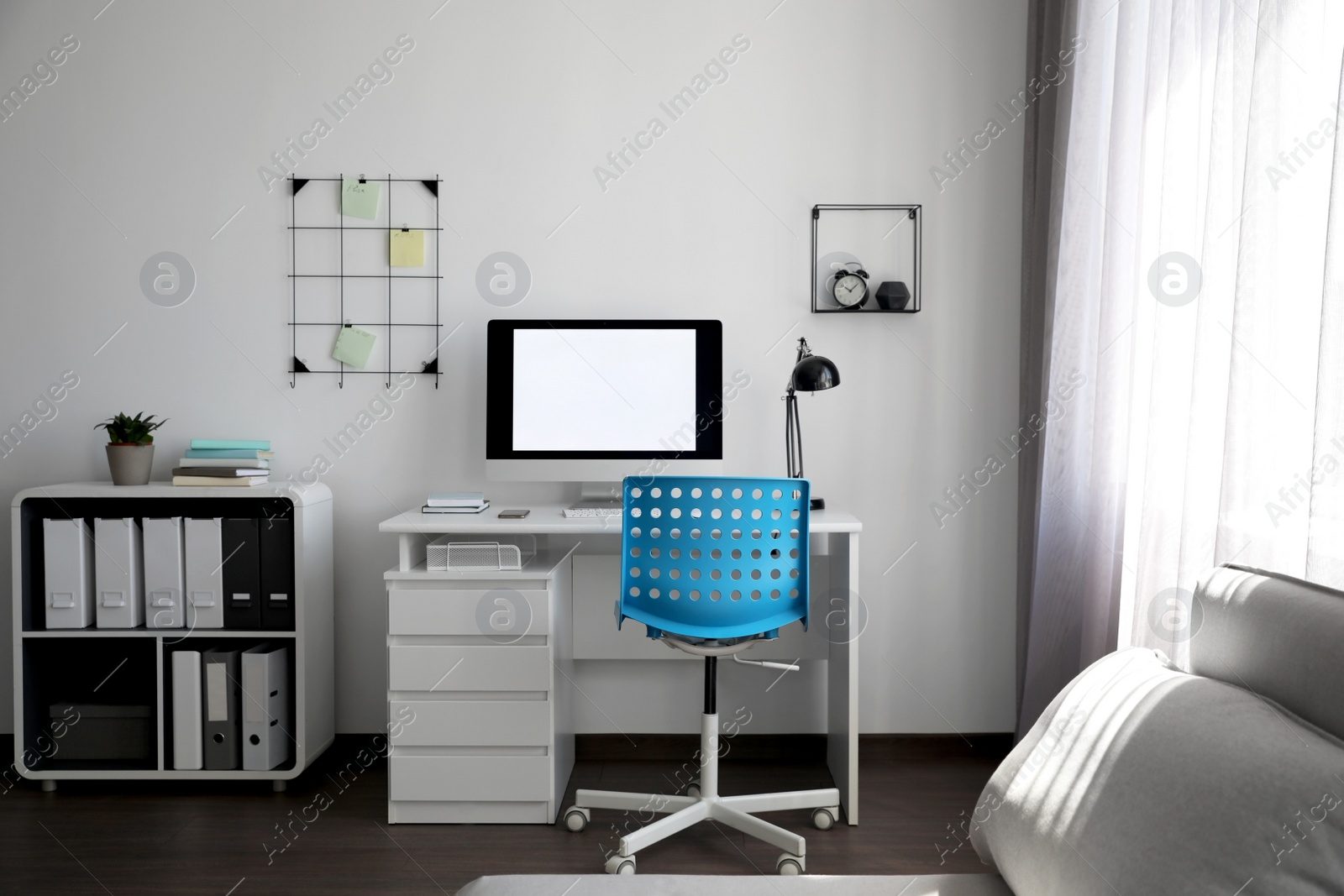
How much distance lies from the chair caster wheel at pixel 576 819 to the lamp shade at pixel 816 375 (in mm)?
1260

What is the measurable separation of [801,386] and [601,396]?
58 centimetres

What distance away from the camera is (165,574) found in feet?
8.06

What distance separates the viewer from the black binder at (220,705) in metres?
2.43

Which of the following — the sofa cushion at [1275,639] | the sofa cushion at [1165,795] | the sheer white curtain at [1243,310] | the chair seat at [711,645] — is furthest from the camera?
the chair seat at [711,645]

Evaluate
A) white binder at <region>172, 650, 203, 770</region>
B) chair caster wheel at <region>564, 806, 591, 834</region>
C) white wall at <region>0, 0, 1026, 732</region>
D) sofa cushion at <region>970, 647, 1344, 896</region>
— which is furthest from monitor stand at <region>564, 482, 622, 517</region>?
sofa cushion at <region>970, 647, 1344, 896</region>

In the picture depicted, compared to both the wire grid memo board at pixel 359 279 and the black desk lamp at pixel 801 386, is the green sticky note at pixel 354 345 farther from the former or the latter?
the black desk lamp at pixel 801 386

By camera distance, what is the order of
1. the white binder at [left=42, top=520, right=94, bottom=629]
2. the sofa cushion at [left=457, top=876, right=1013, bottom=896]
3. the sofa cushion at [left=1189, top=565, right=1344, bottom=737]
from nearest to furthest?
1. the sofa cushion at [left=1189, top=565, right=1344, bottom=737]
2. the sofa cushion at [left=457, top=876, right=1013, bottom=896]
3. the white binder at [left=42, top=520, right=94, bottom=629]

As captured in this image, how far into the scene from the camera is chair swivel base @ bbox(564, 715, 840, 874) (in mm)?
1991

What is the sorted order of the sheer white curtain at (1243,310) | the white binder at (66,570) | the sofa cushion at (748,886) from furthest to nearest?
1. the white binder at (66,570)
2. the sheer white curtain at (1243,310)
3. the sofa cushion at (748,886)

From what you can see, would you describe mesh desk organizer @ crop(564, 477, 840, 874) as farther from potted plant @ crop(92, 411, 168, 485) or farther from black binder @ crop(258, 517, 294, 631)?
potted plant @ crop(92, 411, 168, 485)

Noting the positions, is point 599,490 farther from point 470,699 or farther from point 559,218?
point 559,218

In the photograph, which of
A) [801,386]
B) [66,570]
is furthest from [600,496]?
[66,570]

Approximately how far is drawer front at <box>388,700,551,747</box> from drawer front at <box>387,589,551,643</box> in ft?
0.58

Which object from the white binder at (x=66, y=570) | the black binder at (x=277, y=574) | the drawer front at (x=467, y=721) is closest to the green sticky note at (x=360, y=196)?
the black binder at (x=277, y=574)
